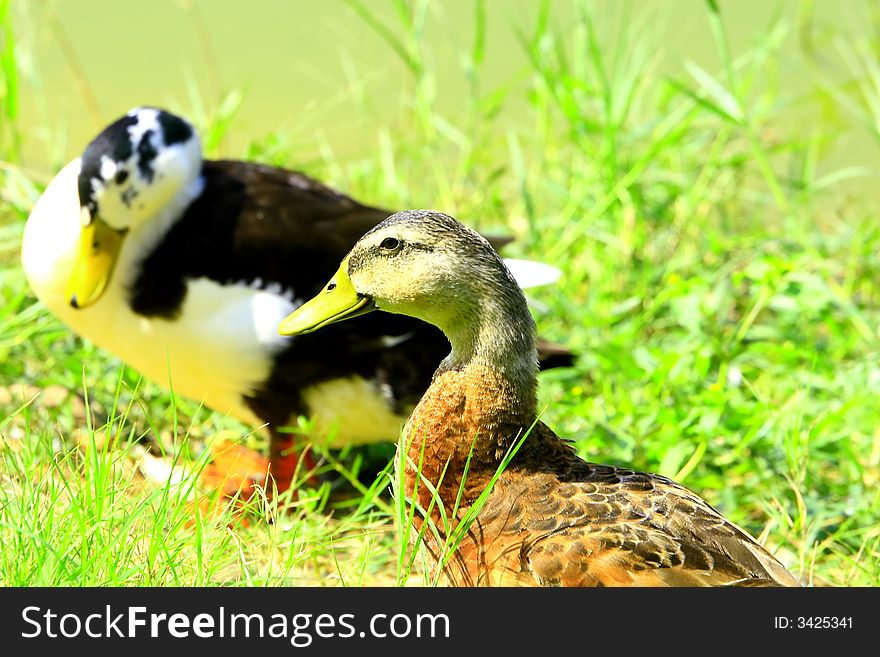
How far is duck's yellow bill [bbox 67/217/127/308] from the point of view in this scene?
122 inches

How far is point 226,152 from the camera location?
4.97 m

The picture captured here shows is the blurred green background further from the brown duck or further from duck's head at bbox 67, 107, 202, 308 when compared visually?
the brown duck

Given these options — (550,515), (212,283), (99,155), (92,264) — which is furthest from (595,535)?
(99,155)

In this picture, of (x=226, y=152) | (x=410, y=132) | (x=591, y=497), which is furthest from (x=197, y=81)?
(x=591, y=497)

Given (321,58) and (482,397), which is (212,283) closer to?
(482,397)

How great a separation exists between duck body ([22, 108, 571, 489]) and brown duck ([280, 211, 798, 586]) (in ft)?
2.57

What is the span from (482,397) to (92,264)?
4.10 ft

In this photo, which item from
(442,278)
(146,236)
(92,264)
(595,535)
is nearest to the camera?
(595,535)

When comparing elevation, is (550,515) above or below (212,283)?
below

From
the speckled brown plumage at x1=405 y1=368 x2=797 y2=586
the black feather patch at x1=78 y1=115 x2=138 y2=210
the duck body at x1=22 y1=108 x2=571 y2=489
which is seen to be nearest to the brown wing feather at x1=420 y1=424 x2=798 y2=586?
the speckled brown plumage at x1=405 y1=368 x2=797 y2=586

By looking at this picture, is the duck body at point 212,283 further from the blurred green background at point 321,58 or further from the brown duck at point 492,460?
the blurred green background at point 321,58

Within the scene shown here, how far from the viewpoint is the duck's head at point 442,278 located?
7.64ft

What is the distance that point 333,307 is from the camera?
2422 millimetres

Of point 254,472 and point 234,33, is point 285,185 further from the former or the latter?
point 234,33
